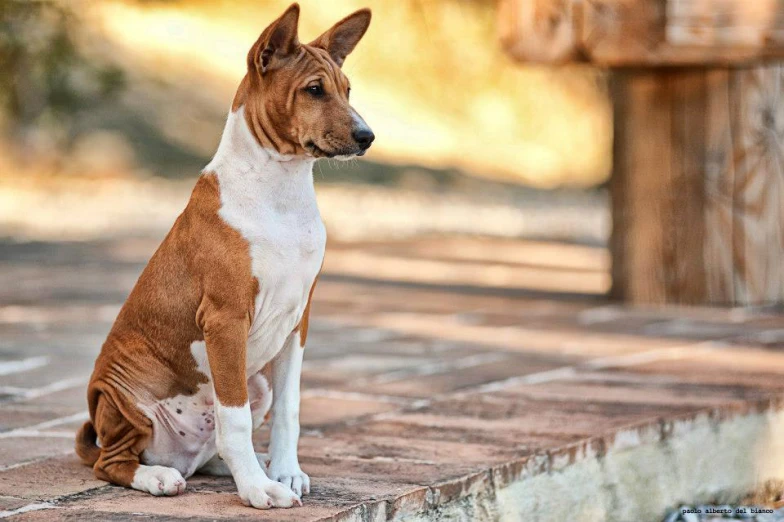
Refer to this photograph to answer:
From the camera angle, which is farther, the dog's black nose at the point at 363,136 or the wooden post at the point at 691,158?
the wooden post at the point at 691,158

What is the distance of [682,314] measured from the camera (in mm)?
6250

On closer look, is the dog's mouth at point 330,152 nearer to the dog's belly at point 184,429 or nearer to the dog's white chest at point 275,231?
the dog's white chest at point 275,231

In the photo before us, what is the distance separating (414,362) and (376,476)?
6.55ft

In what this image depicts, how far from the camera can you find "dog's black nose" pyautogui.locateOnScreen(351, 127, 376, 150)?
2932mm

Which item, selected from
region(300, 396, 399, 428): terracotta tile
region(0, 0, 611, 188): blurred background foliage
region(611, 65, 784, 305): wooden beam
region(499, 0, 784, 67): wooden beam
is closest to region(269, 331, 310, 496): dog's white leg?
region(300, 396, 399, 428): terracotta tile

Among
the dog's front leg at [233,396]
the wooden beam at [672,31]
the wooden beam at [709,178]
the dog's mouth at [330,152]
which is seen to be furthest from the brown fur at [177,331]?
the wooden beam at [709,178]

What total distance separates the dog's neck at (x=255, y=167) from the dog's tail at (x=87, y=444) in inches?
32.1

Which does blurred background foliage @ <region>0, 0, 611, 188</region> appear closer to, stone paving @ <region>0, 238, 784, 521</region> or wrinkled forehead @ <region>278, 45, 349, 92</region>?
stone paving @ <region>0, 238, 784, 521</region>

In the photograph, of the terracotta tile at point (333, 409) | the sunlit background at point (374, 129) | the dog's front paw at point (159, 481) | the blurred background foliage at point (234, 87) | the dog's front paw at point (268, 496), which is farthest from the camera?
the blurred background foliage at point (234, 87)

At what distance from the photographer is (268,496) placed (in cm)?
292

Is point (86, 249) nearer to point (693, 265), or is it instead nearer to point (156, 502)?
point (693, 265)

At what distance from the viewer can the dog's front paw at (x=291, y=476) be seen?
3053 millimetres

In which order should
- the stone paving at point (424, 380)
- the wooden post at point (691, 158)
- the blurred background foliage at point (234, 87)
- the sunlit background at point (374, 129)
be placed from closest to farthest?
the stone paving at point (424, 380) < the wooden post at point (691, 158) < the sunlit background at point (374, 129) < the blurred background foliage at point (234, 87)

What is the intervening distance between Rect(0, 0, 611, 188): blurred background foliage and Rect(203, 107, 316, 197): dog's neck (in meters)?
12.0
